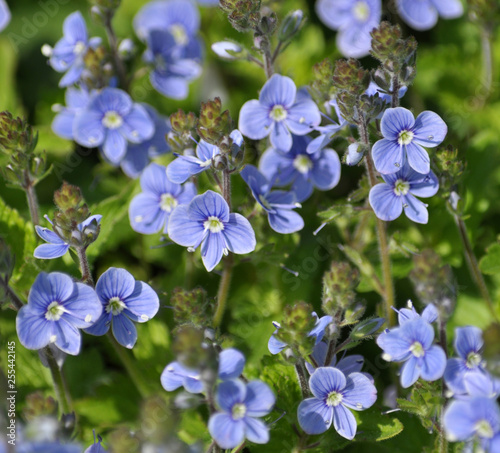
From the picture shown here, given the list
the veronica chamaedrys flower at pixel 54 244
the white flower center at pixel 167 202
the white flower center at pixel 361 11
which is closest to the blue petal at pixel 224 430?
the veronica chamaedrys flower at pixel 54 244

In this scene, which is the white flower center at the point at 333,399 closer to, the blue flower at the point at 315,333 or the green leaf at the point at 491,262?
the blue flower at the point at 315,333

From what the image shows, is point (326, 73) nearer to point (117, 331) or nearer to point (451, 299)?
point (451, 299)

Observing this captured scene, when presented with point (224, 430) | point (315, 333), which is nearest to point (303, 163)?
point (315, 333)

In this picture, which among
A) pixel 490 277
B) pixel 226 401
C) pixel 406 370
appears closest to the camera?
pixel 226 401

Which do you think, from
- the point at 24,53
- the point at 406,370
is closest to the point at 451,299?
the point at 406,370

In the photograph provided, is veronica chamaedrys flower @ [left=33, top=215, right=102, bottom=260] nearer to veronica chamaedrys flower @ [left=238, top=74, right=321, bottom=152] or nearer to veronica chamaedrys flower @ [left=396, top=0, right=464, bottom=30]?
veronica chamaedrys flower @ [left=238, top=74, right=321, bottom=152]

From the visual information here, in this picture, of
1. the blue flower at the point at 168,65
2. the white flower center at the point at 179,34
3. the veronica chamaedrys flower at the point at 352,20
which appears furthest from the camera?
the veronica chamaedrys flower at the point at 352,20

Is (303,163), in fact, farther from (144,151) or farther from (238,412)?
(238,412)
